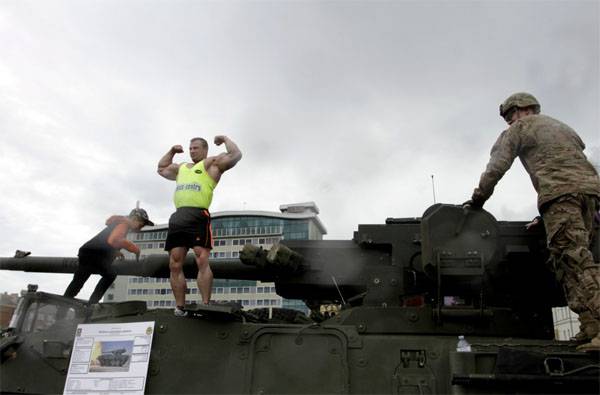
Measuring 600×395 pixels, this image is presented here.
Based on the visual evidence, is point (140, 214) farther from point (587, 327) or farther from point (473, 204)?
point (587, 327)

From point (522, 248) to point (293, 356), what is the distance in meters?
2.21

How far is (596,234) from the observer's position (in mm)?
4570

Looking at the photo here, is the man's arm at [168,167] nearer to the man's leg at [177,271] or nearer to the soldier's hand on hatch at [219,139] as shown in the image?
the soldier's hand on hatch at [219,139]

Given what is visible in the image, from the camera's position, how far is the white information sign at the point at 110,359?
446cm

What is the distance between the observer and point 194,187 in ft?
18.2

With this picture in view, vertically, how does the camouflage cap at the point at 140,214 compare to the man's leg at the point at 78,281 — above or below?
above

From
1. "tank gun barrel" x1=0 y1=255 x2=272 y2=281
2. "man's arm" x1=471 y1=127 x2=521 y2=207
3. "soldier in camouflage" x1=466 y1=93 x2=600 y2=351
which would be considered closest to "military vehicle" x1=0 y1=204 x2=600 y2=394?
"man's arm" x1=471 y1=127 x2=521 y2=207

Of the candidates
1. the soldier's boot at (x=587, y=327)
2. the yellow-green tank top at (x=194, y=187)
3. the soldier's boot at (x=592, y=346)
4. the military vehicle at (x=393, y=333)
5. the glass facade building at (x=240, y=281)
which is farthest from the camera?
the glass facade building at (x=240, y=281)

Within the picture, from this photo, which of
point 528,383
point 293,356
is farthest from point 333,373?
point 528,383

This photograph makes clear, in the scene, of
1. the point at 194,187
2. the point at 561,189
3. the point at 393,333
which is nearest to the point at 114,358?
the point at 194,187

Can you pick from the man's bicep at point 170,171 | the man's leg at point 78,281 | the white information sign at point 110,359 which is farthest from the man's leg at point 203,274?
the man's leg at point 78,281

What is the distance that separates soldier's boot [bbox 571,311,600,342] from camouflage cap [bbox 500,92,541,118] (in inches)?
79.3

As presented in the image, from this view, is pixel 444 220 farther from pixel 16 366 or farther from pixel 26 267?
pixel 26 267

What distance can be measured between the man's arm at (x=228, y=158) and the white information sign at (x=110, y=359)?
1861 millimetres
